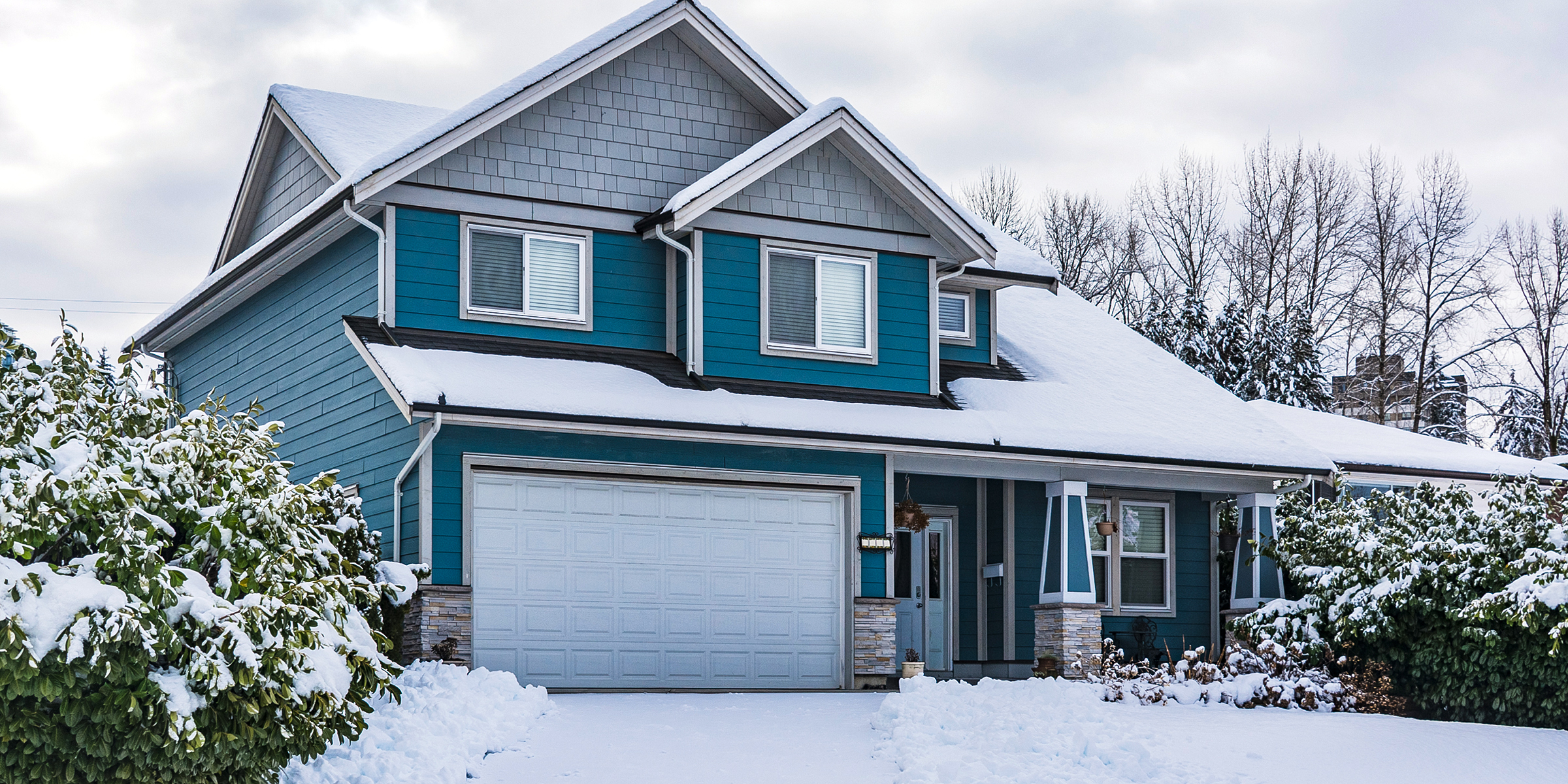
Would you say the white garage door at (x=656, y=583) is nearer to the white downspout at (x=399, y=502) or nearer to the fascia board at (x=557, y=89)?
the white downspout at (x=399, y=502)

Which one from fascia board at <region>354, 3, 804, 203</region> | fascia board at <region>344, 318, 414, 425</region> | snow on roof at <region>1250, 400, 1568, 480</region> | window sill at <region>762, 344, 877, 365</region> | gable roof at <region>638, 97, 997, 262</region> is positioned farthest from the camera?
snow on roof at <region>1250, 400, 1568, 480</region>

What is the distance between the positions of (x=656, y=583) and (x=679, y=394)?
5.85 feet

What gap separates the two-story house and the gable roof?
37 mm

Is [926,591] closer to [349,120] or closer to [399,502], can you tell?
[399,502]

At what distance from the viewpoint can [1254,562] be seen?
1728cm

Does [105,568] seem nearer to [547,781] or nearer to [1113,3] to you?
[547,781]

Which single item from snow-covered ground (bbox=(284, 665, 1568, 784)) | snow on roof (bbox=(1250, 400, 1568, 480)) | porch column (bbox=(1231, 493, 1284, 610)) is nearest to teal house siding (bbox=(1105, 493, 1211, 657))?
porch column (bbox=(1231, 493, 1284, 610))

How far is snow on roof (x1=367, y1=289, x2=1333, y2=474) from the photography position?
13.6 m

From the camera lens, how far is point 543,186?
1527 centimetres

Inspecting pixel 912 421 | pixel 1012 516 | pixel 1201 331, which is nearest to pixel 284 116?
pixel 912 421

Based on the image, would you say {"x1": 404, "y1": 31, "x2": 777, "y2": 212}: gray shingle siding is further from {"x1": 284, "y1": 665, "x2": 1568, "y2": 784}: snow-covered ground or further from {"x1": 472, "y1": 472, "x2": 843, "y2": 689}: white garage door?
{"x1": 284, "y1": 665, "x2": 1568, "y2": 784}: snow-covered ground

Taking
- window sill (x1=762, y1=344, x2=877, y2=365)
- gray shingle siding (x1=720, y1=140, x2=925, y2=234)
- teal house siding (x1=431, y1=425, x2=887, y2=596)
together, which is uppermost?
gray shingle siding (x1=720, y1=140, x2=925, y2=234)

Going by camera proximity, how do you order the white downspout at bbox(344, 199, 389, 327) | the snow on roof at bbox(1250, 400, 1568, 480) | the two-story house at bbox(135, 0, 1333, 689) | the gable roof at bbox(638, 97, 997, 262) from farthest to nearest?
the snow on roof at bbox(1250, 400, 1568, 480) → the gable roof at bbox(638, 97, 997, 262) → the white downspout at bbox(344, 199, 389, 327) → the two-story house at bbox(135, 0, 1333, 689)

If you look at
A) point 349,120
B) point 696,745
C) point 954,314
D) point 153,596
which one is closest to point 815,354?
point 954,314
